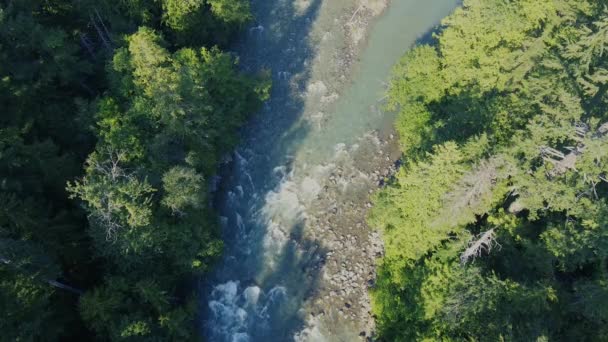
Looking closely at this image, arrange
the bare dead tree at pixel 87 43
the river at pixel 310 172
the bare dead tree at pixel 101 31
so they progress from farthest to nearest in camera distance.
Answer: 1. the bare dead tree at pixel 87 43
2. the bare dead tree at pixel 101 31
3. the river at pixel 310 172

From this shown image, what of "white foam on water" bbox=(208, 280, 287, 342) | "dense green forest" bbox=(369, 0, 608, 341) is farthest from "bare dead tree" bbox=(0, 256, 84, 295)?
"dense green forest" bbox=(369, 0, 608, 341)

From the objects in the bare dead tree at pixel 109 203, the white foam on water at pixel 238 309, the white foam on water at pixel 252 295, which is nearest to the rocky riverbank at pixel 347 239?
the white foam on water at pixel 238 309

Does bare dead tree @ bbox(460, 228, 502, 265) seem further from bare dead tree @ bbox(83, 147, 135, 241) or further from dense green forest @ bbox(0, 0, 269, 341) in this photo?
bare dead tree @ bbox(83, 147, 135, 241)

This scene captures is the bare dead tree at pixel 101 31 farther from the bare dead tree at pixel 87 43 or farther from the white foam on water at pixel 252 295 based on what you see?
the white foam on water at pixel 252 295

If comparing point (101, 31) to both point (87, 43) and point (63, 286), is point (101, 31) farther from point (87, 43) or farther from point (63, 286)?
point (63, 286)

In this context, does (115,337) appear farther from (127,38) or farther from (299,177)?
(127,38)

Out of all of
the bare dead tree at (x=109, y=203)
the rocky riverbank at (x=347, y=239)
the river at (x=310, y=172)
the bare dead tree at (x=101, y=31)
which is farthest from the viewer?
the bare dead tree at (x=101, y=31)
